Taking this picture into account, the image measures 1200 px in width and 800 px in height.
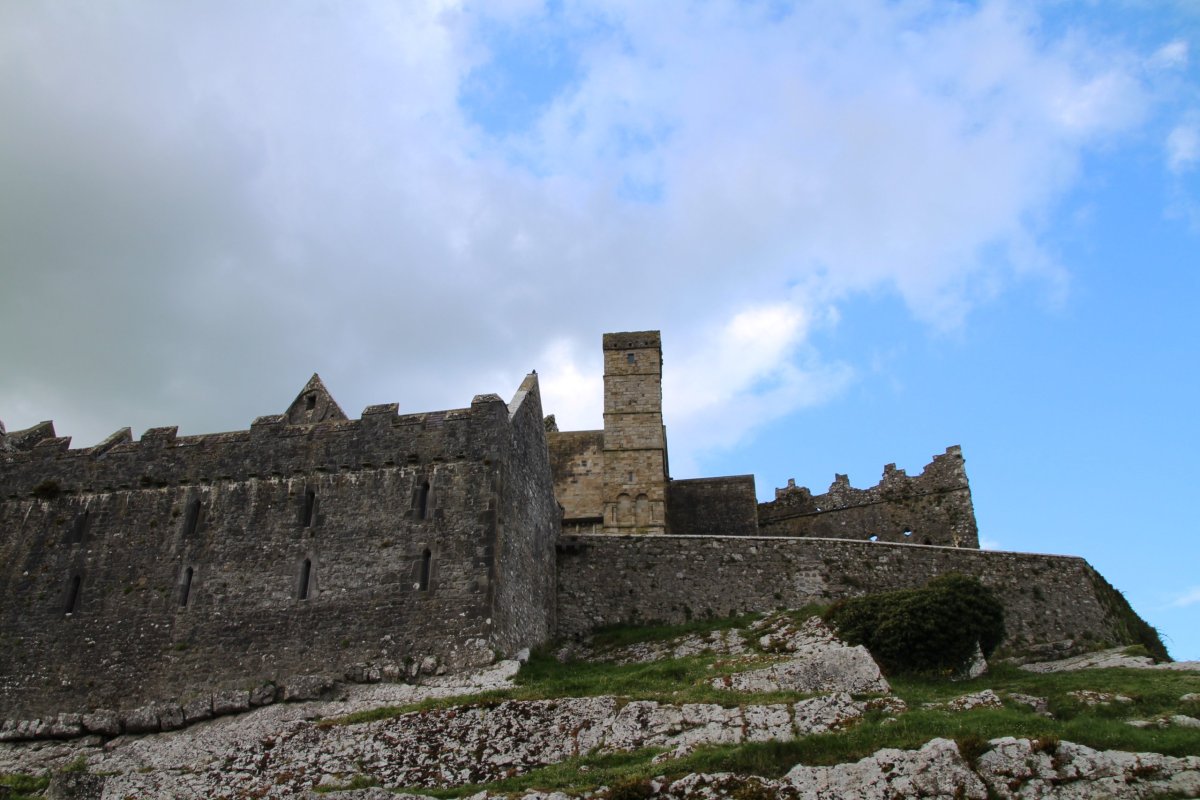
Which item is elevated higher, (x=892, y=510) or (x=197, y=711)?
(x=892, y=510)

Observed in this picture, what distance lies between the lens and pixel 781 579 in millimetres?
32906

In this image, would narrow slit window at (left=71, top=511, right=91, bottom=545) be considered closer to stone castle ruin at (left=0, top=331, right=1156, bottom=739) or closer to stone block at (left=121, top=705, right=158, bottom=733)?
stone castle ruin at (left=0, top=331, right=1156, bottom=739)

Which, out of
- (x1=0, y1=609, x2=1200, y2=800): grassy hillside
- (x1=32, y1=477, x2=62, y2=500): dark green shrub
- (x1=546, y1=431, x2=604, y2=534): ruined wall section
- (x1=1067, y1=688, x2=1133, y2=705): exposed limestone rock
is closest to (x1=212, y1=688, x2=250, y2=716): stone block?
(x1=0, y1=609, x2=1200, y2=800): grassy hillside

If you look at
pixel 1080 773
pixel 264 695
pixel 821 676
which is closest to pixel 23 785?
pixel 264 695

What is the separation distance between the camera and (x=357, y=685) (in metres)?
25.4

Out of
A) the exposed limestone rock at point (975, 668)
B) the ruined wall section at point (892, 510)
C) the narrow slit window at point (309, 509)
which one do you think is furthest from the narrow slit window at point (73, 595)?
the ruined wall section at point (892, 510)

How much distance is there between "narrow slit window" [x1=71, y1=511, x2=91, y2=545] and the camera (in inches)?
1210

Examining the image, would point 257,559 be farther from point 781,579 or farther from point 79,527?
point 781,579

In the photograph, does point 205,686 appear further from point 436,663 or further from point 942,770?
point 942,770

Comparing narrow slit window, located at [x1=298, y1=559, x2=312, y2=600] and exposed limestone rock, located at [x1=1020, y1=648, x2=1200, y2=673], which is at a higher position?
narrow slit window, located at [x1=298, y1=559, x2=312, y2=600]

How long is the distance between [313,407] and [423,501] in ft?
21.8

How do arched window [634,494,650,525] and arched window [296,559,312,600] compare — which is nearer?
arched window [296,559,312,600]

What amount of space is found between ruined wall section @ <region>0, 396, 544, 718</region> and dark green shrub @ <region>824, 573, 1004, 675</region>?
9.08 m

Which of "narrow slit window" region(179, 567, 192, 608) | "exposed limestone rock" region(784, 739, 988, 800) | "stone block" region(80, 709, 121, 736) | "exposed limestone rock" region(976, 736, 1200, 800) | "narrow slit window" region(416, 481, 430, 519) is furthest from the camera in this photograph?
"narrow slit window" region(179, 567, 192, 608)
